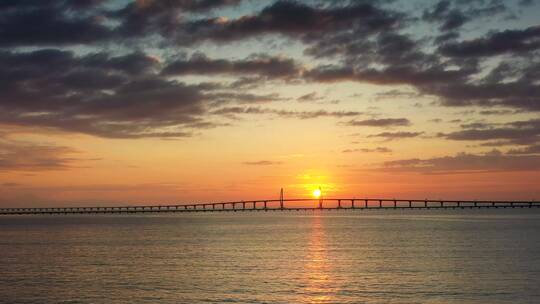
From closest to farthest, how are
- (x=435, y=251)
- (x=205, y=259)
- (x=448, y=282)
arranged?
(x=448, y=282)
(x=205, y=259)
(x=435, y=251)

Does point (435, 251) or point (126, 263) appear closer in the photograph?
point (126, 263)

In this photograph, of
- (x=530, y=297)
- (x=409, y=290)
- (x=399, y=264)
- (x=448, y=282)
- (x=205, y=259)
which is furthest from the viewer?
(x=205, y=259)

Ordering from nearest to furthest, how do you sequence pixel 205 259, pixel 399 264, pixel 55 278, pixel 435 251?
1. pixel 55 278
2. pixel 399 264
3. pixel 205 259
4. pixel 435 251

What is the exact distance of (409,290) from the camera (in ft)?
164

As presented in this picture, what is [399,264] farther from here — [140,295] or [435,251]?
[140,295]

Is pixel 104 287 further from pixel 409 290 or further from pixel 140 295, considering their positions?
pixel 409 290

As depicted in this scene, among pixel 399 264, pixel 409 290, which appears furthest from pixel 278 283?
pixel 399 264

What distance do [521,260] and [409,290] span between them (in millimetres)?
25614

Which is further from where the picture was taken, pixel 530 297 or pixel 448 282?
pixel 448 282

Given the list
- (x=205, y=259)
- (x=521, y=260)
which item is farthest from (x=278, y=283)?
(x=521, y=260)

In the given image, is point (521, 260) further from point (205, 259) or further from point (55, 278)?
point (55, 278)

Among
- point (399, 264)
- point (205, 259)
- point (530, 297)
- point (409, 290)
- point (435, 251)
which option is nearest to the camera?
point (530, 297)

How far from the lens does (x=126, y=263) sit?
70.4 meters

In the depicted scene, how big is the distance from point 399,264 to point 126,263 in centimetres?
2857
